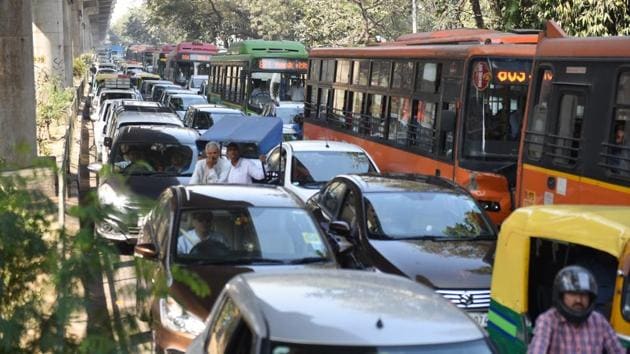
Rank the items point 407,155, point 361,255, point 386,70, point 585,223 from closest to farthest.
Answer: point 585,223, point 361,255, point 407,155, point 386,70

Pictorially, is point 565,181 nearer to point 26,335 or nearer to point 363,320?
point 363,320

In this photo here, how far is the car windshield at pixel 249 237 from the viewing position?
895 cm

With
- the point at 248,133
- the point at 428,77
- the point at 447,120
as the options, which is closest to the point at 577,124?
the point at 447,120

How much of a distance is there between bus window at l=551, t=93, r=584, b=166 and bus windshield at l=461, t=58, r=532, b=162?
2.99 m

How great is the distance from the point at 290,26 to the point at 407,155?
62059 millimetres

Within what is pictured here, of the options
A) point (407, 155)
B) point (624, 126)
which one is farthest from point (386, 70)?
point (624, 126)

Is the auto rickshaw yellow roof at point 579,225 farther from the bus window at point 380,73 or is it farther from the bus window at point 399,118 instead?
the bus window at point 380,73

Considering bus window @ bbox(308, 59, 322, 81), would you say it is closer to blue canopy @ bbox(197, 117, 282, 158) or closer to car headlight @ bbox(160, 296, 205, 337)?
blue canopy @ bbox(197, 117, 282, 158)

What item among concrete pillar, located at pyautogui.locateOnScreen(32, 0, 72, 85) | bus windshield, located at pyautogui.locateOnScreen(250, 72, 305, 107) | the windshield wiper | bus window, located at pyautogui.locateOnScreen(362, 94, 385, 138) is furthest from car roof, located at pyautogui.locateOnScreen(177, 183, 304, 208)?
concrete pillar, located at pyautogui.locateOnScreen(32, 0, 72, 85)

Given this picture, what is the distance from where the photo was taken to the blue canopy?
15633mm

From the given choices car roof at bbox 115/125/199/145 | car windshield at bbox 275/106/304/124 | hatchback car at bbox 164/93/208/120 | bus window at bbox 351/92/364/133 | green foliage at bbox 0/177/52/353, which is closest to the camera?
green foliage at bbox 0/177/52/353

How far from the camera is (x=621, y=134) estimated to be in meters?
10.7

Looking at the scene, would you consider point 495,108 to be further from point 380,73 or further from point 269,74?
point 269,74

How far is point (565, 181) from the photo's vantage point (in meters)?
11.8
